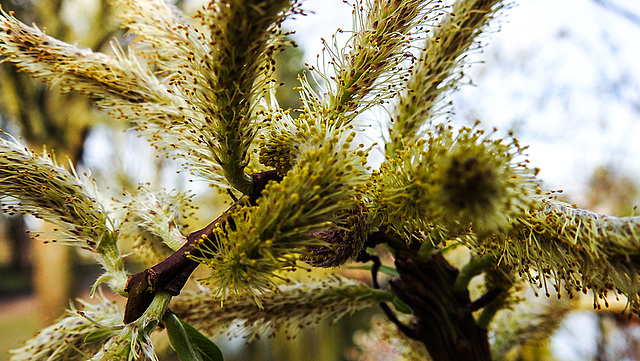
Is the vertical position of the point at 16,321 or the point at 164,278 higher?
the point at 164,278

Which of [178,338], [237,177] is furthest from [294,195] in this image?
[178,338]

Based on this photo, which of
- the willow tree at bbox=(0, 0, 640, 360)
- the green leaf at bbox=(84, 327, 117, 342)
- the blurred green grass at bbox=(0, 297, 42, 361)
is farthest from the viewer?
the blurred green grass at bbox=(0, 297, 42, 361)

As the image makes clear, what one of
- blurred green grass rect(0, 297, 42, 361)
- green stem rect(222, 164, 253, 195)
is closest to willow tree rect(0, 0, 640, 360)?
green stem rect(222, 164, 253, 195)

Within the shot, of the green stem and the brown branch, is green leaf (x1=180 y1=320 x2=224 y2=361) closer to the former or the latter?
the brown branch

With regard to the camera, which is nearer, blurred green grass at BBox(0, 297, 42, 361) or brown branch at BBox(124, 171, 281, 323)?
brown branch at BBox(124, 171, 281, 323)

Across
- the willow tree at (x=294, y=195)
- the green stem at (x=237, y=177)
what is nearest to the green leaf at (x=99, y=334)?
the willow tree at (x=294, y=195)

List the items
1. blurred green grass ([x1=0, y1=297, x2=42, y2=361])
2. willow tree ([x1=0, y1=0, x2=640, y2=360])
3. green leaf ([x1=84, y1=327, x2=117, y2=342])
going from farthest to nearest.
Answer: blurred green grass ([x1=0, y1=297, x2=42, y2=361]) < green leaf ([x1=84, y1=327, x2=117, y2=342]) < willow tree ([x1=0, y1=0, x2=640, y2=360])

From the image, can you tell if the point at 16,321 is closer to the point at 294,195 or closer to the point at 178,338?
the point at 178,338

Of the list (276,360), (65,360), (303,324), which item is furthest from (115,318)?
(276,360)
